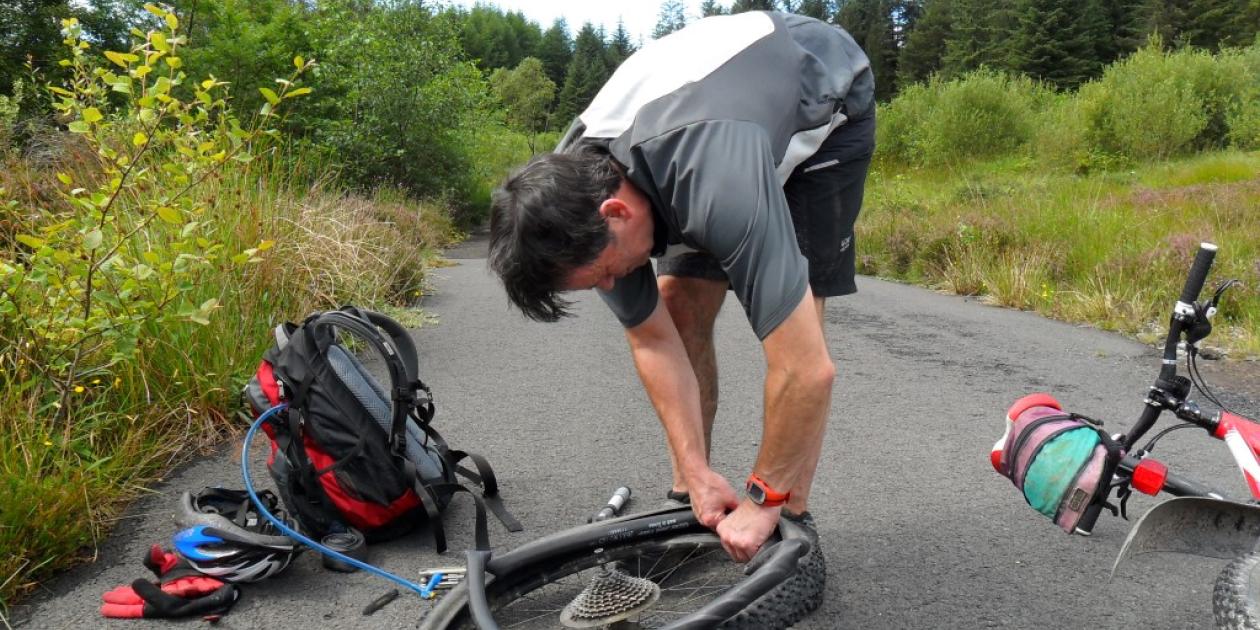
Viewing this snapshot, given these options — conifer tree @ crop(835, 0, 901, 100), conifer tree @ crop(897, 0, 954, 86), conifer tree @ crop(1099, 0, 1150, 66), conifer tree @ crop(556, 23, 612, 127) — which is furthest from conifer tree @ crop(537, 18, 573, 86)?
conifer tree @ crop(1099, 0, 1150, 66)

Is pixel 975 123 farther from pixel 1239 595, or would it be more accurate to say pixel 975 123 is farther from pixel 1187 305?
pixel 1239 595

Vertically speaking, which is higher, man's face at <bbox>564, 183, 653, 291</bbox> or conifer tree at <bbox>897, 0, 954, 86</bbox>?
man's face at <bbox>564, 183, 653, 291</bbox>

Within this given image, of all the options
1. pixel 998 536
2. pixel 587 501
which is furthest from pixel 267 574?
pixel 998 536

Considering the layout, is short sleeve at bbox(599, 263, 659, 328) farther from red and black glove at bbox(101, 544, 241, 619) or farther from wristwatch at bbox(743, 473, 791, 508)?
red and black glove at bbox(101, 544, 241, 619)

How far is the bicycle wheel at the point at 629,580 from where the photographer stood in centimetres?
203

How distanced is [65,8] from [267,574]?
58.3ft

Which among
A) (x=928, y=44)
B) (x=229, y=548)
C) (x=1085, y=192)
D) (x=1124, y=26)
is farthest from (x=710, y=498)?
(x=928, y=44)

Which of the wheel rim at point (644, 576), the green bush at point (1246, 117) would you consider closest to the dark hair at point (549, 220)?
the wheel rim at point (644, 576)

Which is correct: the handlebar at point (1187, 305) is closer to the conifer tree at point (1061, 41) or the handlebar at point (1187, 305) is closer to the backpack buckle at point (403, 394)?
the backpack buckle at point (403, 394)

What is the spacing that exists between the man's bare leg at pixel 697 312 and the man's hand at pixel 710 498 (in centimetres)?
52

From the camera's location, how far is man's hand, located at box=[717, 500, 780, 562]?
6.70ft

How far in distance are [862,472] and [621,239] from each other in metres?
2.02

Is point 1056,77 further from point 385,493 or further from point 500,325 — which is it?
point 385,493

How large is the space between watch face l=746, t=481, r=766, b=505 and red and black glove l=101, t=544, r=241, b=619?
156 cm
